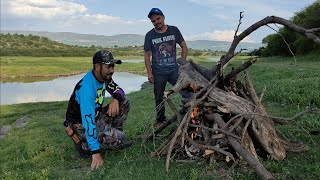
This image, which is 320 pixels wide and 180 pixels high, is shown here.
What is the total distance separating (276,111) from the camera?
8.80 metres

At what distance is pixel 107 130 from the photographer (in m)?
6.44

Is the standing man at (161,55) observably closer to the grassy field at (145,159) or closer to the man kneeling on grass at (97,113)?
the grassy field at (145,159)

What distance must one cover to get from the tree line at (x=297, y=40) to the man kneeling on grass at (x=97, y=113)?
2213cm

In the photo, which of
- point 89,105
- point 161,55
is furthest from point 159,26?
point 89,105

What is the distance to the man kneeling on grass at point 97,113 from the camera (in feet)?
19.2

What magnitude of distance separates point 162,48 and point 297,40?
24.9 m

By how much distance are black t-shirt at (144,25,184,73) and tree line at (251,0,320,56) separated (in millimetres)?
20367

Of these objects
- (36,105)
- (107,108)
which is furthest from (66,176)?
(36,105)

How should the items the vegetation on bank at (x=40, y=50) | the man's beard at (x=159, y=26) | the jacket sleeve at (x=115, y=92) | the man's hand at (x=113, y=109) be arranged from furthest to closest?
the vegetation on bank at (x=40, y=50) < the man's beard at (x=159, y=26) < the jacket sleeve at (x=115, y=92) < the man's hand at (x=113, y=109)

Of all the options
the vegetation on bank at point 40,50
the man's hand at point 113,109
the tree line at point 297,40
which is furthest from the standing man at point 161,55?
the vegetation on bank at point 40,50

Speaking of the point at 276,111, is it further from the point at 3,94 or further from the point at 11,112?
the point at 3,94

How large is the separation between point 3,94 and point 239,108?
33089mm

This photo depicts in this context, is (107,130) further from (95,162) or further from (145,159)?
(145,159)

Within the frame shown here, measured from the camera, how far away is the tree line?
2800 centimetres
